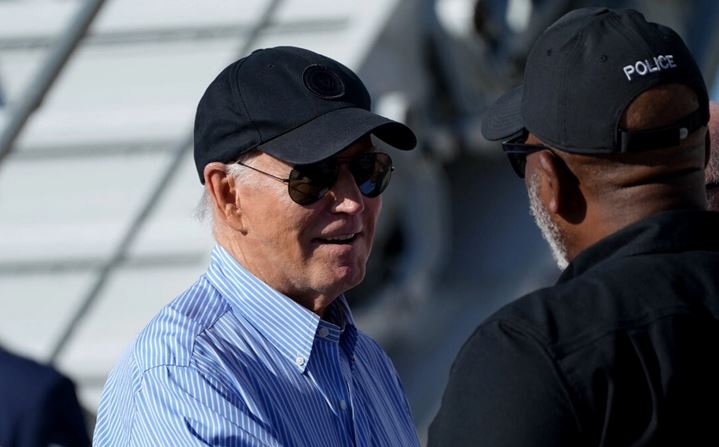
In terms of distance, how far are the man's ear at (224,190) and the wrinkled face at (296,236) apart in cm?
1

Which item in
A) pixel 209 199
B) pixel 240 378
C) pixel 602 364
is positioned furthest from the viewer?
pixel 209 199

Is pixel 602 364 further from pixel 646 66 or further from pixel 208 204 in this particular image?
pixel 208 204

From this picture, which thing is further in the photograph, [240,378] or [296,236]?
[296,236]

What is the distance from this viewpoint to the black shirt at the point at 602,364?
1.50m

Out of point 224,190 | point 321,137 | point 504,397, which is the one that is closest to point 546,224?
point 504,397

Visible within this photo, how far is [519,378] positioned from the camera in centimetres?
151

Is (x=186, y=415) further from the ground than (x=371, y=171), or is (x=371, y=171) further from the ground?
(x=371, y=171)

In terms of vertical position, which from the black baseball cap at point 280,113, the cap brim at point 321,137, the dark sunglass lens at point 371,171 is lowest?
the dark sunglass lens at point 371,171

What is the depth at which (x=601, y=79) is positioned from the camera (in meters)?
1.65

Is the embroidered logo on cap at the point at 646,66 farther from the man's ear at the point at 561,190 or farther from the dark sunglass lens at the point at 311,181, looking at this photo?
the dark sunglass lens at the point at 311,181

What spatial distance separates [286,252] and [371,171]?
0.19 m

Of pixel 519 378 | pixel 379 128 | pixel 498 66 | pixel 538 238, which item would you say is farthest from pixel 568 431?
pixel 538 238

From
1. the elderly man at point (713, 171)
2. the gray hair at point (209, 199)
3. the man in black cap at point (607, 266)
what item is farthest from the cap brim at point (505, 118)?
the elderly man at point (713, 171)

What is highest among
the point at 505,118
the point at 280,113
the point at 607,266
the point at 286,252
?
the point at 280,113
